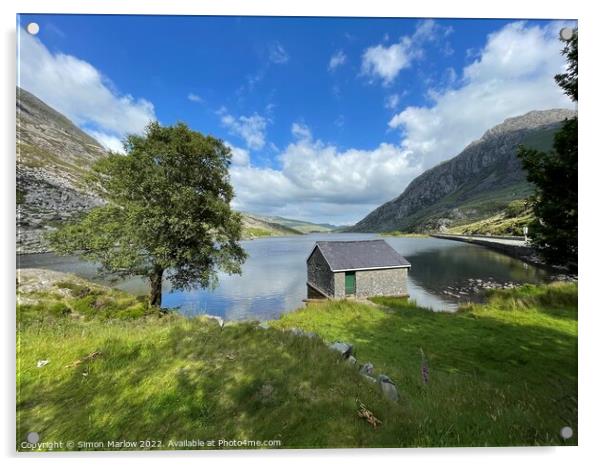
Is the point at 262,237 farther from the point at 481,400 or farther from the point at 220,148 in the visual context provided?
the point at 481,400

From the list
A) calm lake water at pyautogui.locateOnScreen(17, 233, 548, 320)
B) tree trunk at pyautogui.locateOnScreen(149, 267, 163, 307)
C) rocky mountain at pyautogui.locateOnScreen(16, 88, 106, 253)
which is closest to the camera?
rocky mountain at pyautogui.locateOnScreen(16, 88, 106, 253)

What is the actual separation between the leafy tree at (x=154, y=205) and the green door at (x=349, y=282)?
14.5 meters

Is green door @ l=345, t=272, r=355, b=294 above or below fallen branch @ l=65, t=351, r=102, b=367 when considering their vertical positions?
Answer: below

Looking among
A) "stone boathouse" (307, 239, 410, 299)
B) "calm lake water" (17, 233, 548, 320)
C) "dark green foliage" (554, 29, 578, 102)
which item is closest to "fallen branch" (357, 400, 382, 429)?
"dark green foliage" (554, 29, 578, 102)

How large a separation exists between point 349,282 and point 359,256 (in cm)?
315

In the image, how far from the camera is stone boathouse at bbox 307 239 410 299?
20891 millimetres

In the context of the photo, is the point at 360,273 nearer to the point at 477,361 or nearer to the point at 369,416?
the point at 477,361

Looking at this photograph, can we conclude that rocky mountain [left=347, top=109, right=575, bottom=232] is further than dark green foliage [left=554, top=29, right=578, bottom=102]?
Yes

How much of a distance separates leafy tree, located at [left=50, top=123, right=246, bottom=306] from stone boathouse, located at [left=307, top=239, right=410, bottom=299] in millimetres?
13741

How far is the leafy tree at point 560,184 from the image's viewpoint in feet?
14.8

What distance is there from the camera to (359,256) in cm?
2256

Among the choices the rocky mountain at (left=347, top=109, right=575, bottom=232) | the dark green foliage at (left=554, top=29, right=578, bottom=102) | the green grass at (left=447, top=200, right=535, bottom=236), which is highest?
the rocky mountain at (left=347, top=109, right=575, bottom=232)

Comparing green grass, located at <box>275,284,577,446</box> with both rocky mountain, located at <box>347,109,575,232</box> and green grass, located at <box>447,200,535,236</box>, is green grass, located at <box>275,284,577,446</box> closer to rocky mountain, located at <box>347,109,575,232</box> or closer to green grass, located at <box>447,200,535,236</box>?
green grass, located at <box>447,200,535,236</box>

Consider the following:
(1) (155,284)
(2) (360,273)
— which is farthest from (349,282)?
(1) (155,284)
